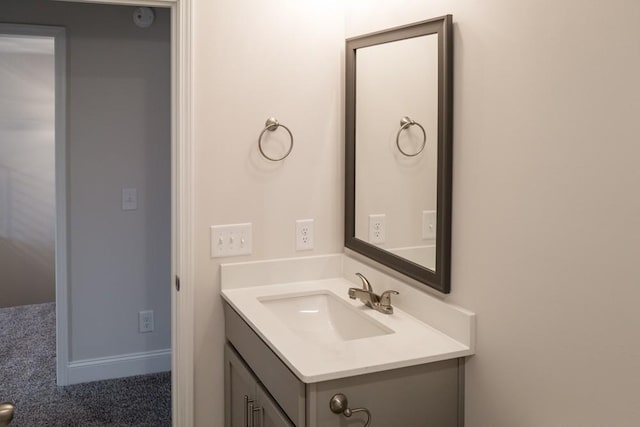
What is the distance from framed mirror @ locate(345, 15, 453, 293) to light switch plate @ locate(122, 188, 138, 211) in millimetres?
1547

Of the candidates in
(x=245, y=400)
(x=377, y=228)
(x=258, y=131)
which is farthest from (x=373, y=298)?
(x=258, y=131)

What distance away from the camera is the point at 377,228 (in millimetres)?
2143

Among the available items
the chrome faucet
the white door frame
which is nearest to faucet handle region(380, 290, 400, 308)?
the chrome faucet

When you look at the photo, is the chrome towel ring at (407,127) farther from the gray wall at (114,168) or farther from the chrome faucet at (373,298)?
the gray wall at (114,168)

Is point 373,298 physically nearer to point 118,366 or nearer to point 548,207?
point 548,207

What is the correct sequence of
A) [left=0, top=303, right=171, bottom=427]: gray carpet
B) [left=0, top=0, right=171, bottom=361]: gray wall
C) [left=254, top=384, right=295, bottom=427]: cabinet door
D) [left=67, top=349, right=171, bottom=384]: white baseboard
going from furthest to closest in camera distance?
[left=67, top=349, right=171, bottom=384]: white baseboard
[left=0, top=0, right=171, bottom=361]: gray wall
[left=0, top=303, right=171, bottom=427]: gray carpet
[left=254, top=384, right=295, bottom=427]: cabinet door

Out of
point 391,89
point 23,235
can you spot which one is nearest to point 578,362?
point 391,89

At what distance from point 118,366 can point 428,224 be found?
91.0 inches

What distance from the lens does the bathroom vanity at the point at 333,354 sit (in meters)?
1.55

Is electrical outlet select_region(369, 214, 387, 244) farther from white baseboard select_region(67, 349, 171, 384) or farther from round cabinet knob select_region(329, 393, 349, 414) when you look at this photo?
white baseboard select_region(67, 349, 171, 384)

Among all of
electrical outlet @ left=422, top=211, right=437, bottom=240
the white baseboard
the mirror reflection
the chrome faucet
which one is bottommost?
the white baseboard

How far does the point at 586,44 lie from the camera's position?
1.28m

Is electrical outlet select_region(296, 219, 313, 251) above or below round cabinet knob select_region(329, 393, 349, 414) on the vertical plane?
above

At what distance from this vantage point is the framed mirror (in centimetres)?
175
